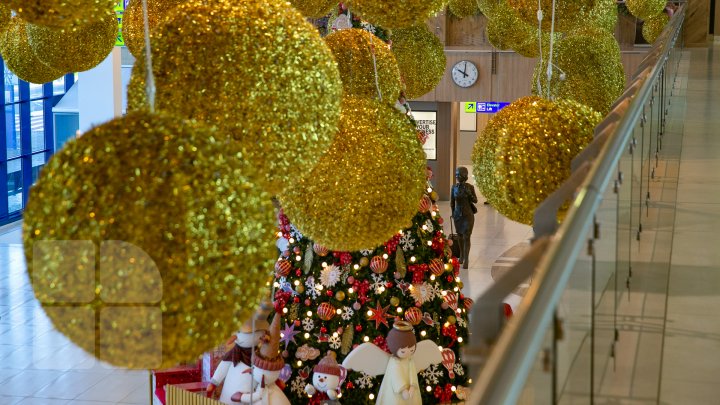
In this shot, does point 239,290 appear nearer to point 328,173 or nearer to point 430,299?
point 328,173

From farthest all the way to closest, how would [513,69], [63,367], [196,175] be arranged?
[513,69], [63,367], [196,175]

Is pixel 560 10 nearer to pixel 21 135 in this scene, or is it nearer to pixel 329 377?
pixel 329 377

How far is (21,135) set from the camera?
22.1m

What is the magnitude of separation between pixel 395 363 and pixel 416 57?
5.88 ft

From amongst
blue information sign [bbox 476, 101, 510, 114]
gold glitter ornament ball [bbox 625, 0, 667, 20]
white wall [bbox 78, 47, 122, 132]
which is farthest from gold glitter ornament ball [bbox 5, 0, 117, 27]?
blue information sign [bbox 476, 101, 510, 114]

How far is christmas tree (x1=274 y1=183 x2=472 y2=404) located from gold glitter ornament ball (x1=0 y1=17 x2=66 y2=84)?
168 cm

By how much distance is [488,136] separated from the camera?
3.21 m

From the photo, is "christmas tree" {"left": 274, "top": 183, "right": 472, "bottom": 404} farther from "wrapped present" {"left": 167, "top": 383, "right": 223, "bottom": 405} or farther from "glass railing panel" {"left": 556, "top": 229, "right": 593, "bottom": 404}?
"glass railing panel" {"left": 556, "top": 229, "right": 593, "bottom": 404}

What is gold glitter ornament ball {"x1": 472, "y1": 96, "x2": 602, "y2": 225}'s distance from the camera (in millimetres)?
2965

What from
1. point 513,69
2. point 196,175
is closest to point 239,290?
point 196,175

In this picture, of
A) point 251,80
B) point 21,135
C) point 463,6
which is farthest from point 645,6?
point 21,135

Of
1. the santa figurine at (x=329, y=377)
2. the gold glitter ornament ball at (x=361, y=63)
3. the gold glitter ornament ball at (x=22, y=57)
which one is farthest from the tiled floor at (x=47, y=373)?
the gold glitter ornament ball at (x=361, y=63)

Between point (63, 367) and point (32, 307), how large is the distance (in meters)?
2.72

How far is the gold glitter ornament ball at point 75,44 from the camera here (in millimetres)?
4055
